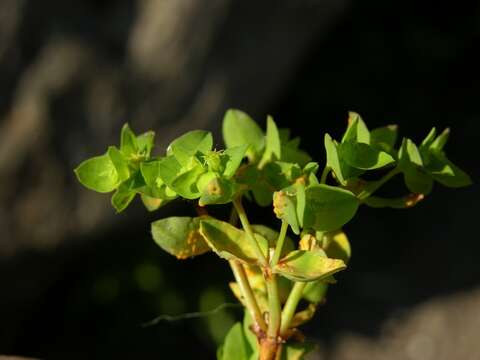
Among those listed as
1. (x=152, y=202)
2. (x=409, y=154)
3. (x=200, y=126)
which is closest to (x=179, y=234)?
(x=152, y=202)

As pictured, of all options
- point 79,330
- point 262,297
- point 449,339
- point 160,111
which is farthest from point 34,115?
point 449,339

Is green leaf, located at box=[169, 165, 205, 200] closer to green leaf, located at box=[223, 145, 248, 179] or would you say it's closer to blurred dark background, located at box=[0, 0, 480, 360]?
green leaf, located at box=[223, 145, 248, 179]

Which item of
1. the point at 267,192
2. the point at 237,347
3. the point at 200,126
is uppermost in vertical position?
the point at 267,192

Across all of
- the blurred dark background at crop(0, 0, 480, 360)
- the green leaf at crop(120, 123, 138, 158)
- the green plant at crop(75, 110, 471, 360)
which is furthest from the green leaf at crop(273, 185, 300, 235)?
the blurred dark background at crop(0, 0, 480, 360)

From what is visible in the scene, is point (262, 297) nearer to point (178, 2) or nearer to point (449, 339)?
point (178, 2)

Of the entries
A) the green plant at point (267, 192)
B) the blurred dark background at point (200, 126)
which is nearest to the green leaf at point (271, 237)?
the green plant at point (267, 192)

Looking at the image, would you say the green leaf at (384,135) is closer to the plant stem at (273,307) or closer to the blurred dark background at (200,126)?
the plant stem at (273,307)

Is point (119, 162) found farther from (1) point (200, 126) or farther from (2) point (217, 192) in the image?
(1) point (200, 126)
